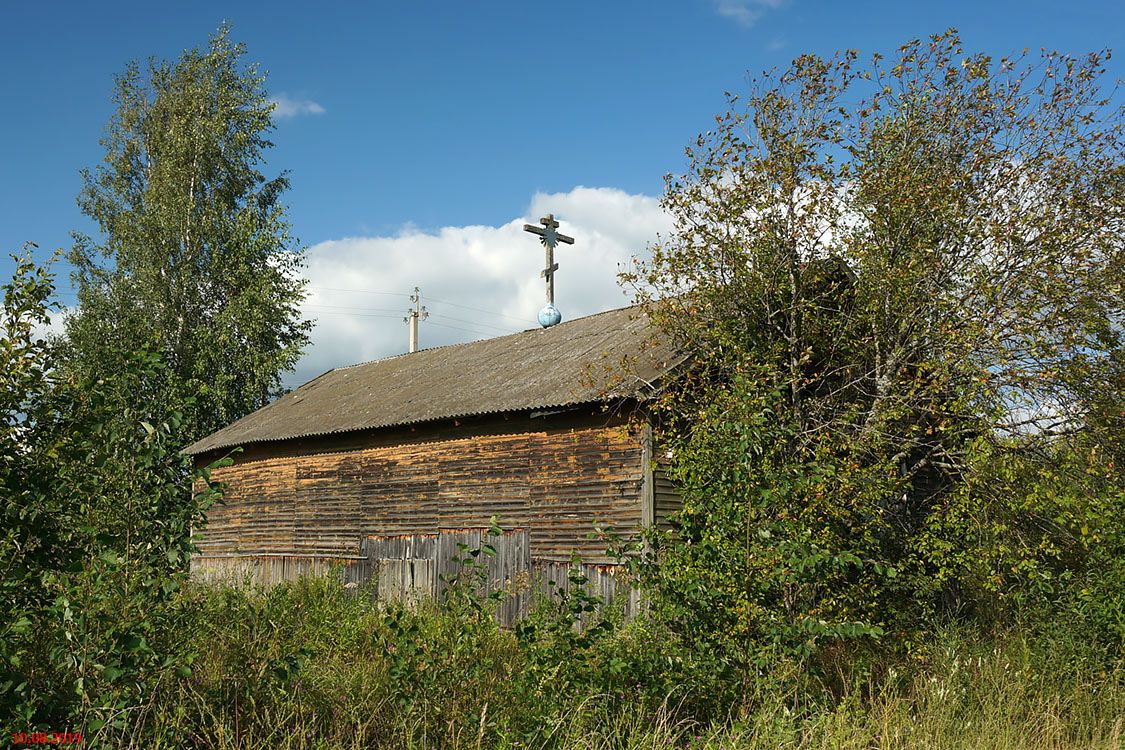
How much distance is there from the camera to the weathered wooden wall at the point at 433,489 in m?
12.4

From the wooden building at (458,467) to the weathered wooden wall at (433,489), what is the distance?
0.03m

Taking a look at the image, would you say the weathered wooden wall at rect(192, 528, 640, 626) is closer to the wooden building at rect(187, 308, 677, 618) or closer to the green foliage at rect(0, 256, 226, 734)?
the wooden building at rect(187, 308, 677, 618)

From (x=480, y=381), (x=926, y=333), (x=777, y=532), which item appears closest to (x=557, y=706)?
(x=777, y=532)

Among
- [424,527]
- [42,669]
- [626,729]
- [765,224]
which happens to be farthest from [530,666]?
[424,527]

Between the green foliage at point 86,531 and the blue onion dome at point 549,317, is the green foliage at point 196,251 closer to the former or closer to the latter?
the blue onion dome at point 549,317

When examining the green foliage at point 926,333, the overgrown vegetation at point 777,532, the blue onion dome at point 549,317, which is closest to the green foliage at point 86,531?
the overgrown vegetation at point 777,532

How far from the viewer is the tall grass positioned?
17.6 feet

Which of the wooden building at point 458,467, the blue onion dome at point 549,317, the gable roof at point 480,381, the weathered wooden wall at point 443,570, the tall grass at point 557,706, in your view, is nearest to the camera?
the tall grass at point 557,706

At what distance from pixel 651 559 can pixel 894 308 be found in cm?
539

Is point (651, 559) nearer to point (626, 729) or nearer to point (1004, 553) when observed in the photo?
point (626, 729)

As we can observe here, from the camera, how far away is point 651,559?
21.3ft

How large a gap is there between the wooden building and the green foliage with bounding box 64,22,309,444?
3517mm

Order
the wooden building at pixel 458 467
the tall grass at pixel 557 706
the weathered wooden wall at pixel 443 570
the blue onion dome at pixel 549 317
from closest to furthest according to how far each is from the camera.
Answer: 1. the tall grass at pixel 557 706
2. the weathered wooden wall at pixel 443 570
3. the wooden building at pixel 458 467
4. the blue onion dome at pixel 549 317

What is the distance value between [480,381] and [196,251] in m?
12.5
